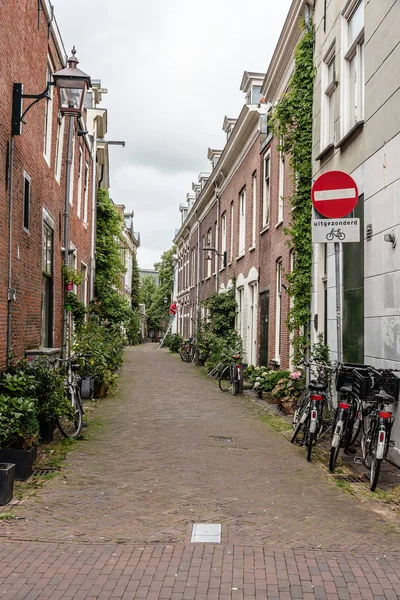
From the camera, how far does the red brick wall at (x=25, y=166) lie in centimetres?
845

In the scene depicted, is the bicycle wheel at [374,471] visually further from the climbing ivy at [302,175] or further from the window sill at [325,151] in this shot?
the climbing ivy at [302,175]

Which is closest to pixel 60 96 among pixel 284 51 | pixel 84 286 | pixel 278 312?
pixel 284 51

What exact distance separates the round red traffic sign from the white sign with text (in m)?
0.11

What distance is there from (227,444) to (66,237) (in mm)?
6833

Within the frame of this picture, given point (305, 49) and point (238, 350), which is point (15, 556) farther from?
point (238, 350)

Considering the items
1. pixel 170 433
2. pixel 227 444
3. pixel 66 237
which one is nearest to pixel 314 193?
pixel 227 444

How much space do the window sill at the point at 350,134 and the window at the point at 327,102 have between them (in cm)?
101

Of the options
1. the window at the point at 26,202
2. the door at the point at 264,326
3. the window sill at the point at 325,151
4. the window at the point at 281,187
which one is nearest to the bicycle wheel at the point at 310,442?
the window sill at the point at 325,151

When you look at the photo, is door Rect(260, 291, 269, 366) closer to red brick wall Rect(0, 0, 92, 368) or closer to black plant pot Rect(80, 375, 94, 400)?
black plant pot Rect(80, 375, 94, 400)

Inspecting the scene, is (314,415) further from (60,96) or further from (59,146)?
(59,146)

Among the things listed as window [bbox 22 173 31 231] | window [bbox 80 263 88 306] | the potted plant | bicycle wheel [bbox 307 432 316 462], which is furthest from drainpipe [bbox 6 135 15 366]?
window [bbox 80 263 88 306]

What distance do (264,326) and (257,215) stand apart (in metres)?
3.22

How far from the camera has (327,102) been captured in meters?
10.7

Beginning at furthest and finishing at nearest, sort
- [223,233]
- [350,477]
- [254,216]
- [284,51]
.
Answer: [223,233]
[254,216]
[284,51]
[350,477]
